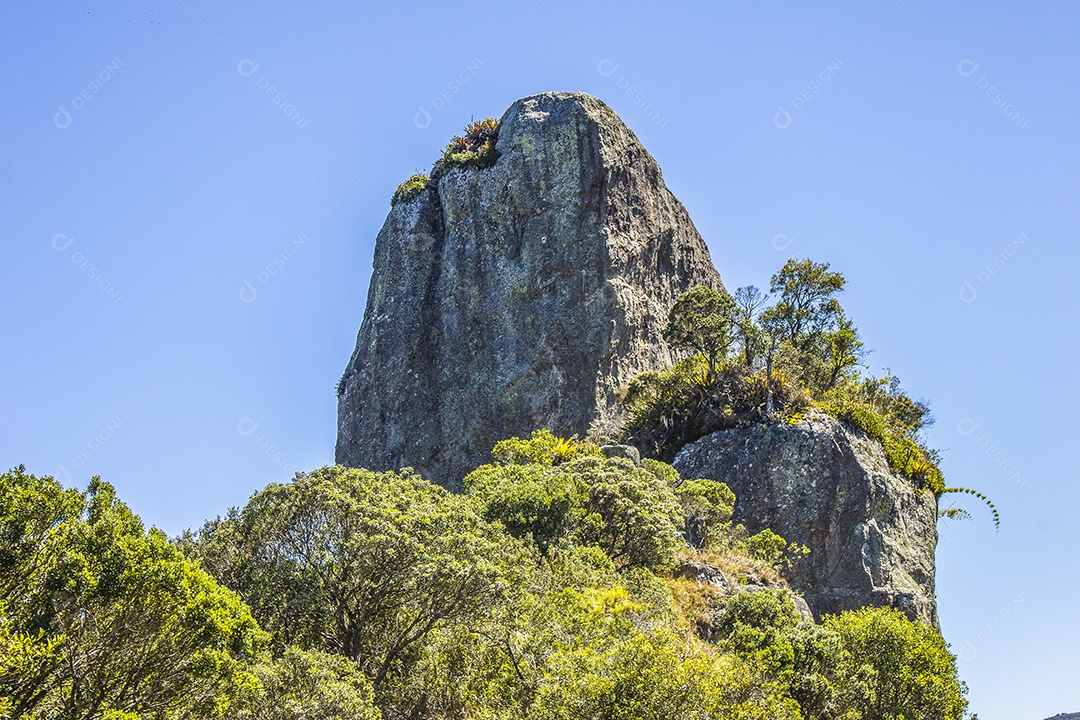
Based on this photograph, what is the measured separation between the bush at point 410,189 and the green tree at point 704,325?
16192 mm

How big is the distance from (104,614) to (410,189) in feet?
119

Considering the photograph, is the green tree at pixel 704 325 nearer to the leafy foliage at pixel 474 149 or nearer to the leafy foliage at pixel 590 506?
the leafy foliage at pixel 590 506

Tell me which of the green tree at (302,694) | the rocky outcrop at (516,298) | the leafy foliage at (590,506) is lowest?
the green tree at (302,694)

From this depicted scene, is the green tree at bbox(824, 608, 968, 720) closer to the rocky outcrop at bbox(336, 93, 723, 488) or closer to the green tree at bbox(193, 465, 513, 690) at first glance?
the green tree at bbox(193, 465, 513, 690)

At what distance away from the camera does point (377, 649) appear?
62.0 feet

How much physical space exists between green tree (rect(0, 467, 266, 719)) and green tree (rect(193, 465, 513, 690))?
4327 millimetres

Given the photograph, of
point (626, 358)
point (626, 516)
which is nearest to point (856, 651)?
point (626, 516)

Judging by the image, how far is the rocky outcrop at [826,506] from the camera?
32594 mm

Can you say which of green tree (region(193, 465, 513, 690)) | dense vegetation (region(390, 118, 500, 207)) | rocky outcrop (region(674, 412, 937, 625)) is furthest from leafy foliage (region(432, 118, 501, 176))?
green tree (region(193, 465, 513, 690))

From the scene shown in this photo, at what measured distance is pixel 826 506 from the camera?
3334 cm

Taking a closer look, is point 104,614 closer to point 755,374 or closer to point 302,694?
point 302,694

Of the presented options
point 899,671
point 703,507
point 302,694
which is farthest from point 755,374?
point 302,694

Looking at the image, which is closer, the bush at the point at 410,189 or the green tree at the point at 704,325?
the green tree at the point at 704,325

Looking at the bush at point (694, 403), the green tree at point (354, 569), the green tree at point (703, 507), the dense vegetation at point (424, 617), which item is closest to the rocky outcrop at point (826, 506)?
the bush at point (694, 403)
